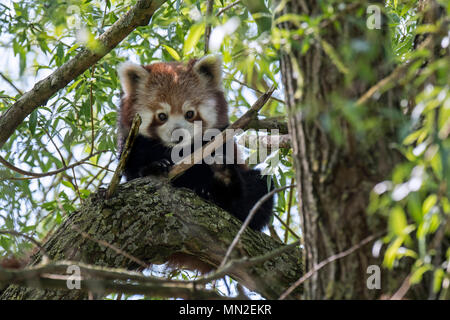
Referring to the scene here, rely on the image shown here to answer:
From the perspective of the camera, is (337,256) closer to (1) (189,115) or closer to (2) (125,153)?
(2) (125,153)

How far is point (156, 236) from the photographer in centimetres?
277

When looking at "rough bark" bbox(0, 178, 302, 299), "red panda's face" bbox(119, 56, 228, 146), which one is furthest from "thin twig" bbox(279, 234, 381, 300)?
"red panda's face" bbox(119, 56, 228, 146)

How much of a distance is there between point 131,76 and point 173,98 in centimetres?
36

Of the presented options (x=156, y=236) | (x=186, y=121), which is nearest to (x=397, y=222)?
(x=156, y=236)

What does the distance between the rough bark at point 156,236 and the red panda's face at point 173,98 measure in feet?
2.62

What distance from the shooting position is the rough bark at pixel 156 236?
104 inches

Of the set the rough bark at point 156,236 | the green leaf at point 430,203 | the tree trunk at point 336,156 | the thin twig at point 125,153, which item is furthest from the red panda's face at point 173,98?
the green leaf at point 430,203

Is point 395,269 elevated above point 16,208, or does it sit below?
below

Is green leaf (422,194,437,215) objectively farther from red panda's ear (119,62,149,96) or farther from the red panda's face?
red panda's ear (119,62,149,96)

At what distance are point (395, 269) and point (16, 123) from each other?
7.94 ft

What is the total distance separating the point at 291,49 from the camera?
176 cm

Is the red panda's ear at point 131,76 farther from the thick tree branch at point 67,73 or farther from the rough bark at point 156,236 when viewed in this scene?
the rough bark at point 156,236
